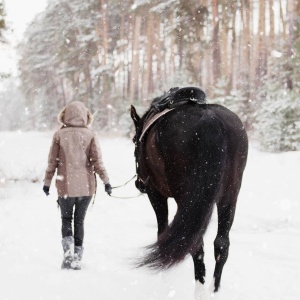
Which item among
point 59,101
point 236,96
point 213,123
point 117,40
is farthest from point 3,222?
point 59,101

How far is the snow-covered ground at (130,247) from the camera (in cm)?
457

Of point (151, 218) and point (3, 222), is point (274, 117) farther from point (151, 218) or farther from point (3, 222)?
point (3, 222)

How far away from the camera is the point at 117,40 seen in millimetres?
35500

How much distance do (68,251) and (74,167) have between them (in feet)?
3.39

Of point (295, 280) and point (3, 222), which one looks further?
point (3, 222)

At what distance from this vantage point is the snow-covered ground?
4.57m

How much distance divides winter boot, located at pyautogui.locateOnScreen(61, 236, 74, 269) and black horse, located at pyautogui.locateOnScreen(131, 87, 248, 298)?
4.87 feet

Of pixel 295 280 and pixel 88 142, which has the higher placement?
pixel 88 142

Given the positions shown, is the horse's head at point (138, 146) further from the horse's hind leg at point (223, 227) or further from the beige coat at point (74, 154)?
the horse's hind leg at point (223, 227)

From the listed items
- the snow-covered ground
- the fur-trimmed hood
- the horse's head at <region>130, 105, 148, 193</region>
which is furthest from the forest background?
the horse's head at <region>130, 105, 148, 193</region>

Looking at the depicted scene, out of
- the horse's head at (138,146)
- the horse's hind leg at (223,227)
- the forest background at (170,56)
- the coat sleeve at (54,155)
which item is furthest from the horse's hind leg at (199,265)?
the forest background at (170,56)

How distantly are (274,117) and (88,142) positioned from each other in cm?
1239

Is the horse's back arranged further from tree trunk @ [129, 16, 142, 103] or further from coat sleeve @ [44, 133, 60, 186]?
tree trunk @ [129, 16, 142, 103]

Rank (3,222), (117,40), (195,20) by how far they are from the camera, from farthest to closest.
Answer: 1. (117,40)
2. (195,20)
3. (3,222)
